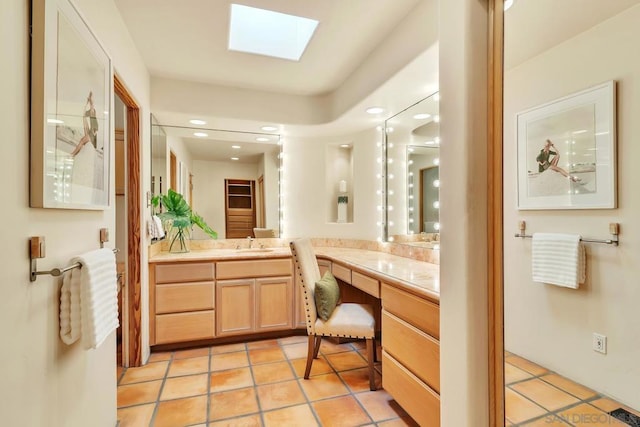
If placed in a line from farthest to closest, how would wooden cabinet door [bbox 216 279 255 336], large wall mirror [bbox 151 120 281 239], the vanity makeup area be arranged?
large wall mirror [bbox 151 120 281 239] < wooden cabinet door [bbox 216 279 255 336] < the vanity makeup area

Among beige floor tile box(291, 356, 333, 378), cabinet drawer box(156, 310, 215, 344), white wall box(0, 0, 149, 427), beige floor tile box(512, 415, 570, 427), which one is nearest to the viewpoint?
white wall box(0, 0, 149, 427)

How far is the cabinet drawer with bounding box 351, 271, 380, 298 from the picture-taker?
→ 80.2 inches

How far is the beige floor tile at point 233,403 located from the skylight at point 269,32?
8.03ft

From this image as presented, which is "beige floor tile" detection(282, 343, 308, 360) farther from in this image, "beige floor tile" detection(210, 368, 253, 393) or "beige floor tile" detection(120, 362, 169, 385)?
"beige floor tile" detection(120, 362, 169, 385)

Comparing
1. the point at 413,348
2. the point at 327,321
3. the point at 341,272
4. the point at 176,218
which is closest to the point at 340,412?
the point at 327,321

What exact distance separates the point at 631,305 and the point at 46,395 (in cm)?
188

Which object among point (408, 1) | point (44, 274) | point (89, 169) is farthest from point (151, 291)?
point (408, 1)

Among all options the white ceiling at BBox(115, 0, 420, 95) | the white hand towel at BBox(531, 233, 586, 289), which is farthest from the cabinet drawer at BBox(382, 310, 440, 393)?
the white ceiling at BBox(115, 0, 420, 95)

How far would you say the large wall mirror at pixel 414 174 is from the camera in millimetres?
2387

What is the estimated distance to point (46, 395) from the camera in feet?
3.32

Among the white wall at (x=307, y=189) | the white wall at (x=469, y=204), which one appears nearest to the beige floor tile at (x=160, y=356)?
the white wall at (x=307, y=189)

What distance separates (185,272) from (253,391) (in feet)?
3.92

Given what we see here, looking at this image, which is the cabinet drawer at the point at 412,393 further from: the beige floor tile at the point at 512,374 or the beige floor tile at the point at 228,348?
the beige floor tile at the point at 228,348

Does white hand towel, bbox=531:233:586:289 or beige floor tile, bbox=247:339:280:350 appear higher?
white hand towel, bbox=531:233:586:289
